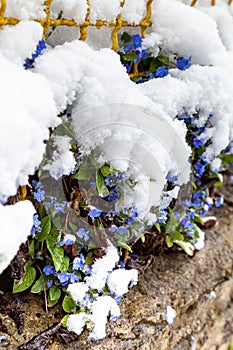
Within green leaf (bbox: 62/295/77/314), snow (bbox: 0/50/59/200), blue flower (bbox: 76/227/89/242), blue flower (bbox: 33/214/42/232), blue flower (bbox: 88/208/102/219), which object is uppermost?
snow (bbox: 0/50/59/200)

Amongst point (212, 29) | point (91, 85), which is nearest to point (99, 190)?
point (91, 85)

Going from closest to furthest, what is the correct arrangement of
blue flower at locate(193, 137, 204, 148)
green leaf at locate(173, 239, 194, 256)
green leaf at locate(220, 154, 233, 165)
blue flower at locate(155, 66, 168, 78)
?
blue flower at locate(155, 66, 168, 78) → blue flower at locate(193, 137, 204, 148) → green leaf at locate(173, 239, 194, 256) → green leaf at locate(220, 154, 233, 165)

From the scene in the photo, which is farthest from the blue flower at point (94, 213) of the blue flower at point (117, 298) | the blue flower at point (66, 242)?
the blue flower at point (117, 298)

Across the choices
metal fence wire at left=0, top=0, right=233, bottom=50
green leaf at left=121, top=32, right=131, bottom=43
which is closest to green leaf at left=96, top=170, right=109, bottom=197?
metal fence wire at left=0, top=0, right=233, bottom=50

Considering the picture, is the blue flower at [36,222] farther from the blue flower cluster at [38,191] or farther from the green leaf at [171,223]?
the green leaf at [171,223]

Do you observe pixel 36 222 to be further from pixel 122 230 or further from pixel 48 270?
pixel 122 230

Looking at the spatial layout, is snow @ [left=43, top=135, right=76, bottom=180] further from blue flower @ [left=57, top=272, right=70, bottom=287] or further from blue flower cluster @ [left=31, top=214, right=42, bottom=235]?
blue flower @ [left=57, top=272, right=70, bottom=287]

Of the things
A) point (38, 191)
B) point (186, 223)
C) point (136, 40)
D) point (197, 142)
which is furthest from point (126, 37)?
point (186, 223)

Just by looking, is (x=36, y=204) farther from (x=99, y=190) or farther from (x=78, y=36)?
(x=78, y=36)
